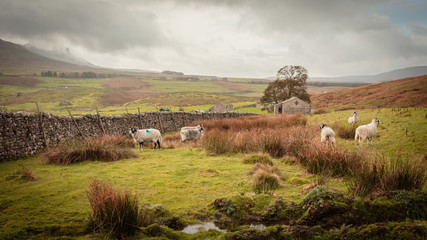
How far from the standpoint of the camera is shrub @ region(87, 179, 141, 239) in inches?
133

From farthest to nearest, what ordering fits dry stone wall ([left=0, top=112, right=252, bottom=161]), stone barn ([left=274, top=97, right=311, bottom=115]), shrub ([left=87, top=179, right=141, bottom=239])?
stone barn ([left=274, top=97, right=311, bottom=115])
dry stone wall ([left=0, top=112, right=252, bottom=161])
shrub ([left=87, top=179, right=141, bottom=239])

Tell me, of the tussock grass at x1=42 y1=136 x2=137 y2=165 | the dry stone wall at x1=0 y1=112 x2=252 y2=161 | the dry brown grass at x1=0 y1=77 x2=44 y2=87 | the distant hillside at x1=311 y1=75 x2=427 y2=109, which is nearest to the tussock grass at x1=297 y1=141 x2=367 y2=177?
the tussock grass at x1=42 y1=136 x2=137 y2=165

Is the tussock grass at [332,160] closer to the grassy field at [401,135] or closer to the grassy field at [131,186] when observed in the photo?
the grassy field at [131,186]

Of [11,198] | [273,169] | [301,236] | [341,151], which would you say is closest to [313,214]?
[301,236]

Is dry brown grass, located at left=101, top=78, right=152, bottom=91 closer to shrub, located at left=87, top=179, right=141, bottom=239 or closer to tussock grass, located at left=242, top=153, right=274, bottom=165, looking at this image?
tussock grass, located at left=242, top=153, right=274, bottom=165

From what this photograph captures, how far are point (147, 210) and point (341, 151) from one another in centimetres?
575

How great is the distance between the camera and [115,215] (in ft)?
11.4

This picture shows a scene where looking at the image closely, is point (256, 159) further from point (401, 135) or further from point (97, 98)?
point (97, 98)

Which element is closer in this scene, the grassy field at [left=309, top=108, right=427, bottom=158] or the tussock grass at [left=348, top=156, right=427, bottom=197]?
the tussock grass at [left=348, top=156, right=427, bottom=197]

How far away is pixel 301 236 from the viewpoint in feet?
10.3

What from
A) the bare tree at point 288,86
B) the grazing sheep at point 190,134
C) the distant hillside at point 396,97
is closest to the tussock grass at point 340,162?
the grazing sheep at point 190,134

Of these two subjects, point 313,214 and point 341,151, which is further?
point 341,151

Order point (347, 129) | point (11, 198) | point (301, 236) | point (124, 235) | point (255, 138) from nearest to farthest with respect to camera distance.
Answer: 1. point (301, 236)
2. point (124, 235)
3. point (11, 198)
4. point (255, 138)
5. point (347, 129)

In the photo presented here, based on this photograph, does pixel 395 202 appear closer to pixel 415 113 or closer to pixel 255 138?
pixel 255 138
